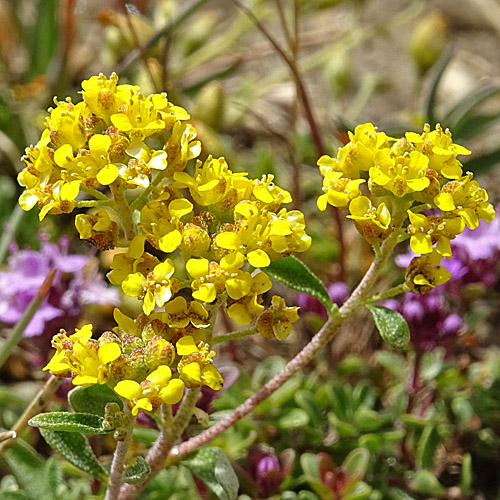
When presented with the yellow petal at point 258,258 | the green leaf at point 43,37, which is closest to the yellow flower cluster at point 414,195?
the yellow petal at point 258,258

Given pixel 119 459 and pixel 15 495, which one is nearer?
pixel 119 459

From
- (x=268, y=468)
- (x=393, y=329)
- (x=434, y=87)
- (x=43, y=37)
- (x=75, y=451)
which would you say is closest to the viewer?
(x=393, y=329)

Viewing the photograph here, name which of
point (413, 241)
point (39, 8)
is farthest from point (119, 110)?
point (39, 8)

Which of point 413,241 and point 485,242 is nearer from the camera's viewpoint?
point 413,241

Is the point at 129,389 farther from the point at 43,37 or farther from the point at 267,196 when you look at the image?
the point at 43,37

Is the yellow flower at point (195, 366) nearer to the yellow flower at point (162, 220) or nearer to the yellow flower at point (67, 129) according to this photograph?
the yellow flower at point (162, 220)

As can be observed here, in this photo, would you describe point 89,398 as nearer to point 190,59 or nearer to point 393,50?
point 190,59

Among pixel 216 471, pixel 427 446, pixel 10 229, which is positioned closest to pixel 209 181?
pixel 216 471
